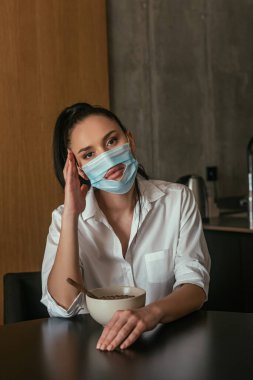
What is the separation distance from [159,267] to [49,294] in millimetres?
334

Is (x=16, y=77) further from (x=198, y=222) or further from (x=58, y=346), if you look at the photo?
(x=58, y=346)

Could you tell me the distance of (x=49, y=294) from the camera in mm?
Result: 1443

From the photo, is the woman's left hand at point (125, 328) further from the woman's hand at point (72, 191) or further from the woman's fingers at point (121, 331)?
the woman's hand at point (72, 191)

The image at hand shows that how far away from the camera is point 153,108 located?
350cm

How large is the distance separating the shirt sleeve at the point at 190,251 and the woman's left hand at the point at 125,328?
33cm

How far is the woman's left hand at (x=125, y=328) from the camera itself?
1.07 m

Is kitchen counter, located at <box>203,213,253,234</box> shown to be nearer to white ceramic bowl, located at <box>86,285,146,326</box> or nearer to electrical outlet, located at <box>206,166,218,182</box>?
electrical outlet, located at <box>206,166,218,182</box>

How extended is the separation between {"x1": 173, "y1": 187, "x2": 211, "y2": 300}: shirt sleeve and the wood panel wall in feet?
4.55

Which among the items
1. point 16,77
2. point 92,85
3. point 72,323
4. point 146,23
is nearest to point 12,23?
point 16,77

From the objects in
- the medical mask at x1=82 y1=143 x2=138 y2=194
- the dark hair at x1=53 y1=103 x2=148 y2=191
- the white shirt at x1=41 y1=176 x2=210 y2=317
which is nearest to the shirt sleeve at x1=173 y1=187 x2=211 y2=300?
the white shirt at x1=41 y1=176 x2=210 y2=317

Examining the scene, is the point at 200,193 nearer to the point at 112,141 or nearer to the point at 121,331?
the point at 112,141

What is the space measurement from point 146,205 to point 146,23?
82.0 inches

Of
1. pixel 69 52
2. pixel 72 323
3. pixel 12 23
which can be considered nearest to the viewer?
pixel 72 323

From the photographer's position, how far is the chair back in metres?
1.56
